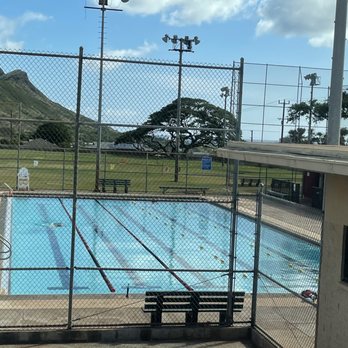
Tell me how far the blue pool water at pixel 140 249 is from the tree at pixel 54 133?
2145mm

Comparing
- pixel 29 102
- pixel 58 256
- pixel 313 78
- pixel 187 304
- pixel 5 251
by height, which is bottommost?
pixel 58 256

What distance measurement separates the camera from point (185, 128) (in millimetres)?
7965

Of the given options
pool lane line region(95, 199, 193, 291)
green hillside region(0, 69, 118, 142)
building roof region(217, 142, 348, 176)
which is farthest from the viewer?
pool lane line region(95, 199, 193, 291)

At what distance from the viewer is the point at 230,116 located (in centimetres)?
896

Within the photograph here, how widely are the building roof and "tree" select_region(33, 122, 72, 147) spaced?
246cm

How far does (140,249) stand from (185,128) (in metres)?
9.86

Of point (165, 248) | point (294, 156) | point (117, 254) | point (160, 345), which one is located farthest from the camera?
point (165, 248)

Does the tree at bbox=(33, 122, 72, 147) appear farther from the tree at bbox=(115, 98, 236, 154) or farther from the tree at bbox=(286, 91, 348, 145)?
the tree at bbox=(286, 91, 348, 145)

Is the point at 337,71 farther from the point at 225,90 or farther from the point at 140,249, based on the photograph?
the point at 140,249

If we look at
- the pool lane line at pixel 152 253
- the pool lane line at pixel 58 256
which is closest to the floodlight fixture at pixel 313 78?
the pool lane line at pixel 152 253

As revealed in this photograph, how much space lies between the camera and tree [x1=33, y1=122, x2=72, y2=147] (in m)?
8.79

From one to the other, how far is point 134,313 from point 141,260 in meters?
6.87

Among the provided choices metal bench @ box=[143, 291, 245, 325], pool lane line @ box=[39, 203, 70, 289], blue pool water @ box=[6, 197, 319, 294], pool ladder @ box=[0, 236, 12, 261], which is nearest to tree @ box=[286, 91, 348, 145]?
blue pool water @ box=[6, 197, 319, 294]

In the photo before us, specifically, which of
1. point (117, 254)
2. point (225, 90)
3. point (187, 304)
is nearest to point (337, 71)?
point (225, 90)
